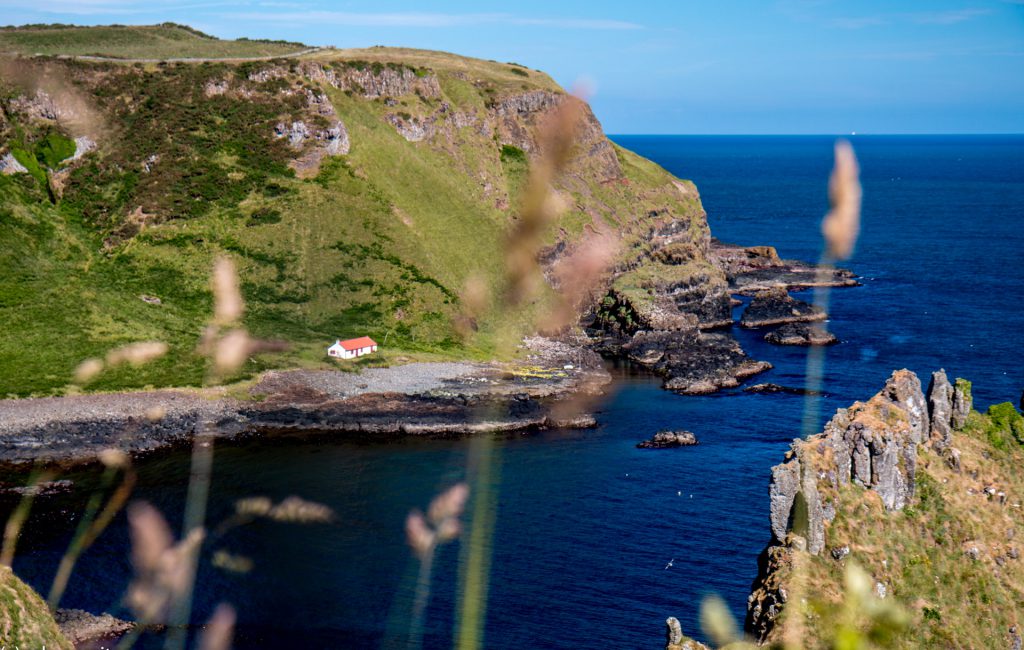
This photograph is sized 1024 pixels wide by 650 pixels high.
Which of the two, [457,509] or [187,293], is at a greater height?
[187,293]

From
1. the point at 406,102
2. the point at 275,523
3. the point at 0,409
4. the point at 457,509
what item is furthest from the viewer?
the point at 406,102

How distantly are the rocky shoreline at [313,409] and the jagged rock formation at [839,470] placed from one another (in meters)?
60.7

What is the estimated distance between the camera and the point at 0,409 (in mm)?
108875

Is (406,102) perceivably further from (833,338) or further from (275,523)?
(275,523)

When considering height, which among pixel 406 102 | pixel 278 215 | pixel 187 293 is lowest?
pixel 187 293

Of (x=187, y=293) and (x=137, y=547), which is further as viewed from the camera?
(x=187, y=293)

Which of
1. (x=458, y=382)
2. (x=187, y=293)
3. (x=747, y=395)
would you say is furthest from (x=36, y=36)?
(x=747, y=395)

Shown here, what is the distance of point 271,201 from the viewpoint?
15662cm

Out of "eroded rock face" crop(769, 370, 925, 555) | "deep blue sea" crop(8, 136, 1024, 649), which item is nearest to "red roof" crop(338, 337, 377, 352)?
"deep blue sea" crop(8, 136, 1024, 649)

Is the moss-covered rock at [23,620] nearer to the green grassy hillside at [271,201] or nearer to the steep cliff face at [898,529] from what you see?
the steep cliff face at [898,529]

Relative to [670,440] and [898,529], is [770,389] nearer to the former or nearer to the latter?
[670,440]

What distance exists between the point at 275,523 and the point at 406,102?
102m

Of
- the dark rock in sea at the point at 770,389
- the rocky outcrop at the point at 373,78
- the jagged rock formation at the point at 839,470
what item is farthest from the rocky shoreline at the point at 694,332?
the jagged rock formation at the point at 839,470

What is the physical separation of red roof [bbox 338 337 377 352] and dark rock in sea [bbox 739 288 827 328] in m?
60.2
